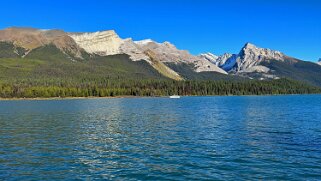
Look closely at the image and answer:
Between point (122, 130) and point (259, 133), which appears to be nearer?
point (259, 133)

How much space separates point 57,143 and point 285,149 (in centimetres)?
3855

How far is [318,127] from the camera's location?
88.3m

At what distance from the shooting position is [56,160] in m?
50.9

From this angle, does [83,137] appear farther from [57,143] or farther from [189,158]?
[189,158]

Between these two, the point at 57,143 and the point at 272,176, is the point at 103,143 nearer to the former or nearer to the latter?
the point at 57,143

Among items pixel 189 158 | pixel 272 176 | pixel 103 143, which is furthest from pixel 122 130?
pixel 272 176

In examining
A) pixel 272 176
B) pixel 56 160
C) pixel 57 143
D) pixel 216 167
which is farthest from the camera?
pixel 57 143

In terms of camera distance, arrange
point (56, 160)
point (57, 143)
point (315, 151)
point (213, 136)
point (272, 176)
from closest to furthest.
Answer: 1. point (272, 176)
2. point (56, 160)
3. point (315, 151)
4. point (57, 143)
5. point (213, 136)

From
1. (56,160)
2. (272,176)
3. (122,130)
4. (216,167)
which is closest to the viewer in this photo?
(272,176)

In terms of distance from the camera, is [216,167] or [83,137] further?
[83,137]

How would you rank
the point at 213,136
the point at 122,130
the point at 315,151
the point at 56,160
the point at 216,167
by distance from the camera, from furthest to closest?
1. the point at 122,130
2. the point at 213,136
3. the point at 315,151
4. the point at 56,160
5. the point at 216,167

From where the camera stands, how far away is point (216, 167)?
45750 millimetres

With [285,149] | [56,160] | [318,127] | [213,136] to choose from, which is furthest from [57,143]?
[318,127]

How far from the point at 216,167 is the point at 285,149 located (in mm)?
17262
